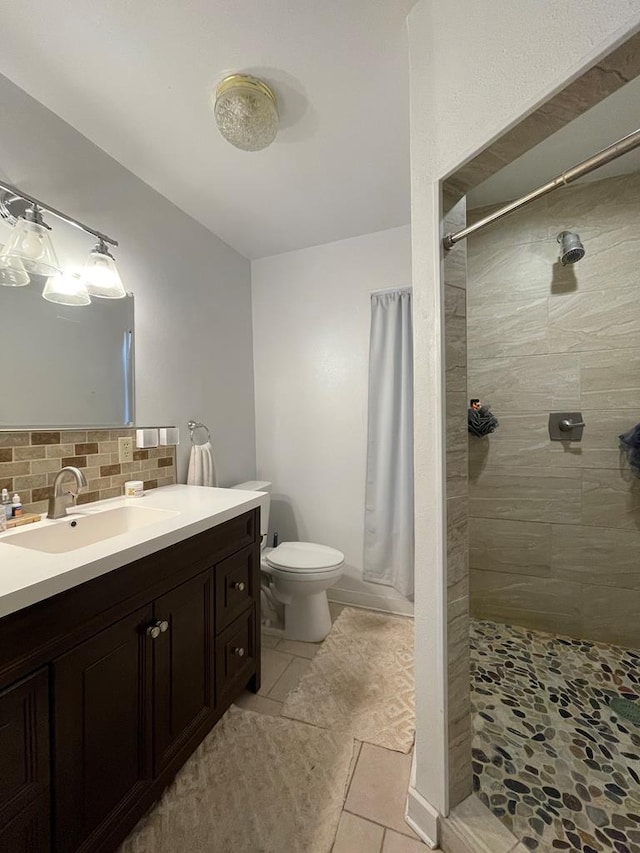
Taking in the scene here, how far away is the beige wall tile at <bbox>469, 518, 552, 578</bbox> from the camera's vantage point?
177cm

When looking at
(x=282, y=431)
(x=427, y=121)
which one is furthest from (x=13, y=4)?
(x=282, y=431)

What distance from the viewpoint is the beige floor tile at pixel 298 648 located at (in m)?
1.76

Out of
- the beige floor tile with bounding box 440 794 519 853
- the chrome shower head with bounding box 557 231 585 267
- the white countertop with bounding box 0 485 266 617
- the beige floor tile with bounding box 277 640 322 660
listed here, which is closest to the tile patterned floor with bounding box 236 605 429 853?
the beige floor tile with bounding box 440 794 519 853

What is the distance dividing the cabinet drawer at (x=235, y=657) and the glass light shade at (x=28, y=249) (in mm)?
1497

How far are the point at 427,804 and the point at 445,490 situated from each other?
36.1 inches

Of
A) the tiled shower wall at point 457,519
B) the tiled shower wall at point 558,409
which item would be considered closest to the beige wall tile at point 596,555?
the tiled shower wall at point 558,409

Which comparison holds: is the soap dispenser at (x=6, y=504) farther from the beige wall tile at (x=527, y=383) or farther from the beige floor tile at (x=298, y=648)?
the beige wall tile at (x=527, y=383)

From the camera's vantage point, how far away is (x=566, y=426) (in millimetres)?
1679

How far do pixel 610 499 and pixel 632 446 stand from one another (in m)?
0.28

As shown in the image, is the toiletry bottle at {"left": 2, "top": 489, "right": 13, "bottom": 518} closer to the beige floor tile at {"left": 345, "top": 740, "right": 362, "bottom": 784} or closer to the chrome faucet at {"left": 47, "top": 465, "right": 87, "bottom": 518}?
the chrome faucet at {"left": 47, "top": 465, "right": 87, "bottom": 518}

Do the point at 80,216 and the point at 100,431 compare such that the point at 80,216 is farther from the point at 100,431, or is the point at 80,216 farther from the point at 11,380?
the point at 100,431

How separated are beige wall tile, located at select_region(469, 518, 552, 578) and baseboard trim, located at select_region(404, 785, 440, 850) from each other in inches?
44.0

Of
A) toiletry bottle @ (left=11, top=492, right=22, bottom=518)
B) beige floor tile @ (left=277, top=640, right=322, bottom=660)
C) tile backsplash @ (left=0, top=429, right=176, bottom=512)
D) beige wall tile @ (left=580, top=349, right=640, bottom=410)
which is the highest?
beige wall tile @ (left=580, top=349, right=640, bottom=410)

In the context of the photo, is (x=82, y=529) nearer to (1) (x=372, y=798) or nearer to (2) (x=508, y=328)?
(1) (x=372, y=798)
